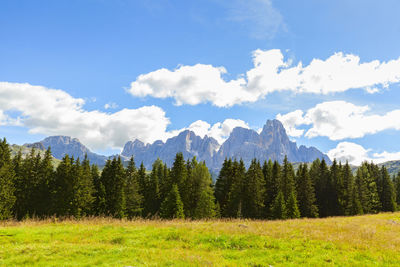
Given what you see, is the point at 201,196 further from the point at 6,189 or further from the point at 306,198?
the point at 6,189

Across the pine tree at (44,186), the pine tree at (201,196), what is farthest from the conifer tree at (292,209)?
the pine tree at (44,186)

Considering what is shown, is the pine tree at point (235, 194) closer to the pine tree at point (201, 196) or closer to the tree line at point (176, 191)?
the tree line at point (176, 191)

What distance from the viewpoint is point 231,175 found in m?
62.3

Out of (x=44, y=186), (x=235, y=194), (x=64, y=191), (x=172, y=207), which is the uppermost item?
(x=44, y=186)

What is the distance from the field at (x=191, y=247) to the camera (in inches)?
441

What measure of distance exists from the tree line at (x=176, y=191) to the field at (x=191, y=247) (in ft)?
104

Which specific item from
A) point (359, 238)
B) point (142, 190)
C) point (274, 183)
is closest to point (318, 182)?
point (274, 183)

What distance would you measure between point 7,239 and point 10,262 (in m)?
5.32

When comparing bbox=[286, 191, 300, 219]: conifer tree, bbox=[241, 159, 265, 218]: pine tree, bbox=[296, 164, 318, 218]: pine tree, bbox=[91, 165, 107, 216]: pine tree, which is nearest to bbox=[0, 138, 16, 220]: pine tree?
bbox=[91, 165, 107, 216]: pine tree

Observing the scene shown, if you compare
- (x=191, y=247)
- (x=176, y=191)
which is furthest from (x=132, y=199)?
(x=191, y=247)

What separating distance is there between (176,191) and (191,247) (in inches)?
1377

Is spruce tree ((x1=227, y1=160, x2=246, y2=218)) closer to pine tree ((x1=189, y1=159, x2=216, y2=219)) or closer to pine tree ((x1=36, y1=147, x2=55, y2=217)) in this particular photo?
pine tree ((x1=189, y1=159, x2=216, y2=219))

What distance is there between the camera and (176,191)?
158 ft

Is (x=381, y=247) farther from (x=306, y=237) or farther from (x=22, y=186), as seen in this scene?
(x=22, y=186)
